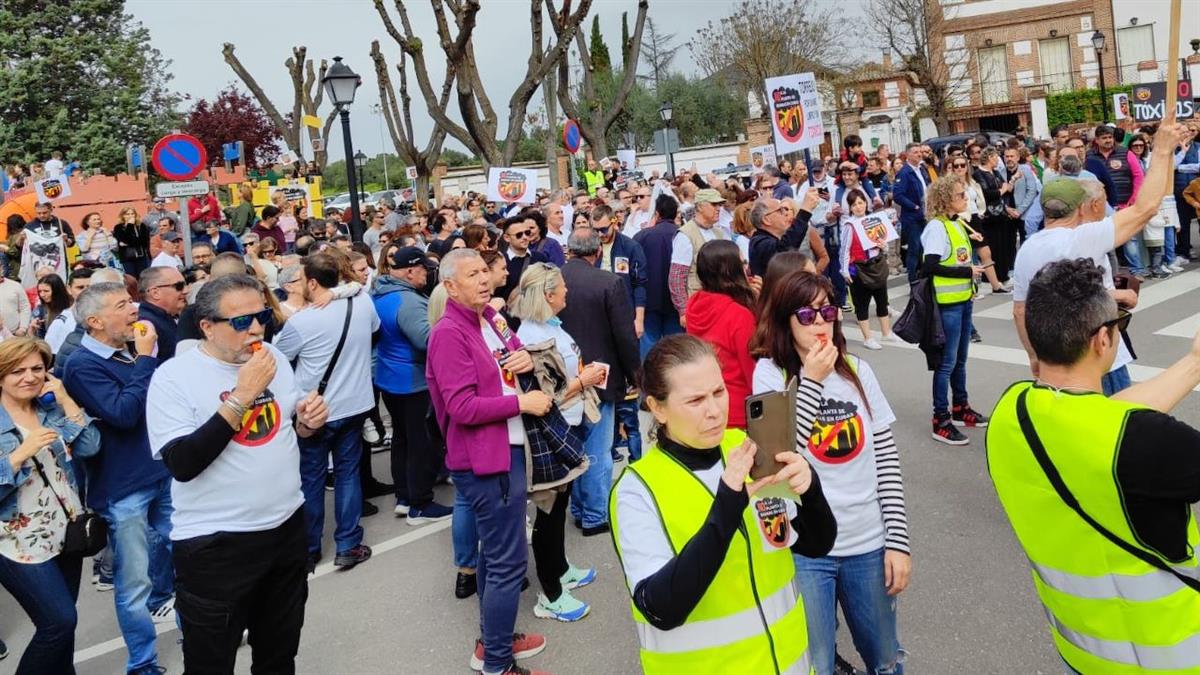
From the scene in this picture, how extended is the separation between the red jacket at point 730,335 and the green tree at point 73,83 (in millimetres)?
32063

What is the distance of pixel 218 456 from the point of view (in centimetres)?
318

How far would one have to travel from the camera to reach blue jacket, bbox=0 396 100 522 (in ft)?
12.1

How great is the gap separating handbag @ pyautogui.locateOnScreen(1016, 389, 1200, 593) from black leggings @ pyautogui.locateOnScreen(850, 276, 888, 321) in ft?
24.4

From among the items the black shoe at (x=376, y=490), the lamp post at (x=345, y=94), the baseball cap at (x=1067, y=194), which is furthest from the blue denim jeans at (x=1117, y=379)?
the lamp post at (x=345, y=94)

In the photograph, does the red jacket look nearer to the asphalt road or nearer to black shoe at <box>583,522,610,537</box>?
the asphalt road

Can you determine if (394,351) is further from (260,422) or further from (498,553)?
(260,422)

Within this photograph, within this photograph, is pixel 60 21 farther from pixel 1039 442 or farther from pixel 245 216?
pixel 1039 442

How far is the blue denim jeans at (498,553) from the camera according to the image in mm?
3871

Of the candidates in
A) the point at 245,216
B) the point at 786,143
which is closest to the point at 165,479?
the point at 786,143

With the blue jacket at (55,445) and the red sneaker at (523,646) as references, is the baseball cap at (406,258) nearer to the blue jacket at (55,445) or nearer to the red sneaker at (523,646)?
the blue jacket at (55,445)

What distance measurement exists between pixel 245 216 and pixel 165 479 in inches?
498

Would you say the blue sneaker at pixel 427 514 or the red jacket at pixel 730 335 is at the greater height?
the red jacket at pixel 730 335

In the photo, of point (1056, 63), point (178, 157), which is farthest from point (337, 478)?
point (1056, 63)

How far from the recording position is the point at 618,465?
273 inches
